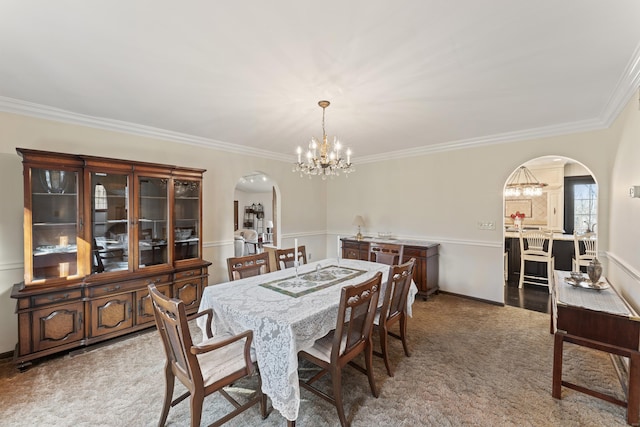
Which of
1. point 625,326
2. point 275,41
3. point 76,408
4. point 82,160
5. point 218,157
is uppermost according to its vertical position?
point 275,41

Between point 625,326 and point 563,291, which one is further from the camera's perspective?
point 563,291

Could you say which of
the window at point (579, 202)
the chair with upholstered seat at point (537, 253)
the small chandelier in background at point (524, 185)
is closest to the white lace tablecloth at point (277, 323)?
the chair with upholstered seat at point (537, 253)

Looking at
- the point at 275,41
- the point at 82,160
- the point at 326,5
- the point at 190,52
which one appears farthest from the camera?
the point at 82,160

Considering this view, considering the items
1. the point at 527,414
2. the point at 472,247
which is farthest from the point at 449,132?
the point at 527,414

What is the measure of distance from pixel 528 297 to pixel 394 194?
9.03ft

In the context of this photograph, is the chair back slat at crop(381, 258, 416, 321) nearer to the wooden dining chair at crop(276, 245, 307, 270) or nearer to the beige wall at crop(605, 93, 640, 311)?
the wooden dining chair at crop(276, 245, 307, 270)

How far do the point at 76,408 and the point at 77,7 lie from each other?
2696mm

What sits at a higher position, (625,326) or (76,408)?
(625,326)

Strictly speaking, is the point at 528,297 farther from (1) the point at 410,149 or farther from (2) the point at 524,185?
(1) the point at 410,149

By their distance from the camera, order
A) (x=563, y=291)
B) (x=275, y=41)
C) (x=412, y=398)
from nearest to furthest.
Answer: (x=275, y=41) → (x=412, y=398) → (x=563, y=291)

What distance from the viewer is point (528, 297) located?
4523 millimetres

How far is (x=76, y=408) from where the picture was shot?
2062 millimetres

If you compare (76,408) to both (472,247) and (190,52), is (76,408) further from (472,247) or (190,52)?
(472,247)

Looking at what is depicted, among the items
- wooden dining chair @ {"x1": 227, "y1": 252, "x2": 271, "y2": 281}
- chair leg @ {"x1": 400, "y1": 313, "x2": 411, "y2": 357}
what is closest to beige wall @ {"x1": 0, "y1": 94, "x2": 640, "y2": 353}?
wooden dining chair @ {"x1": 227, "y1": 252, "x2": 271, "y2": 281}
